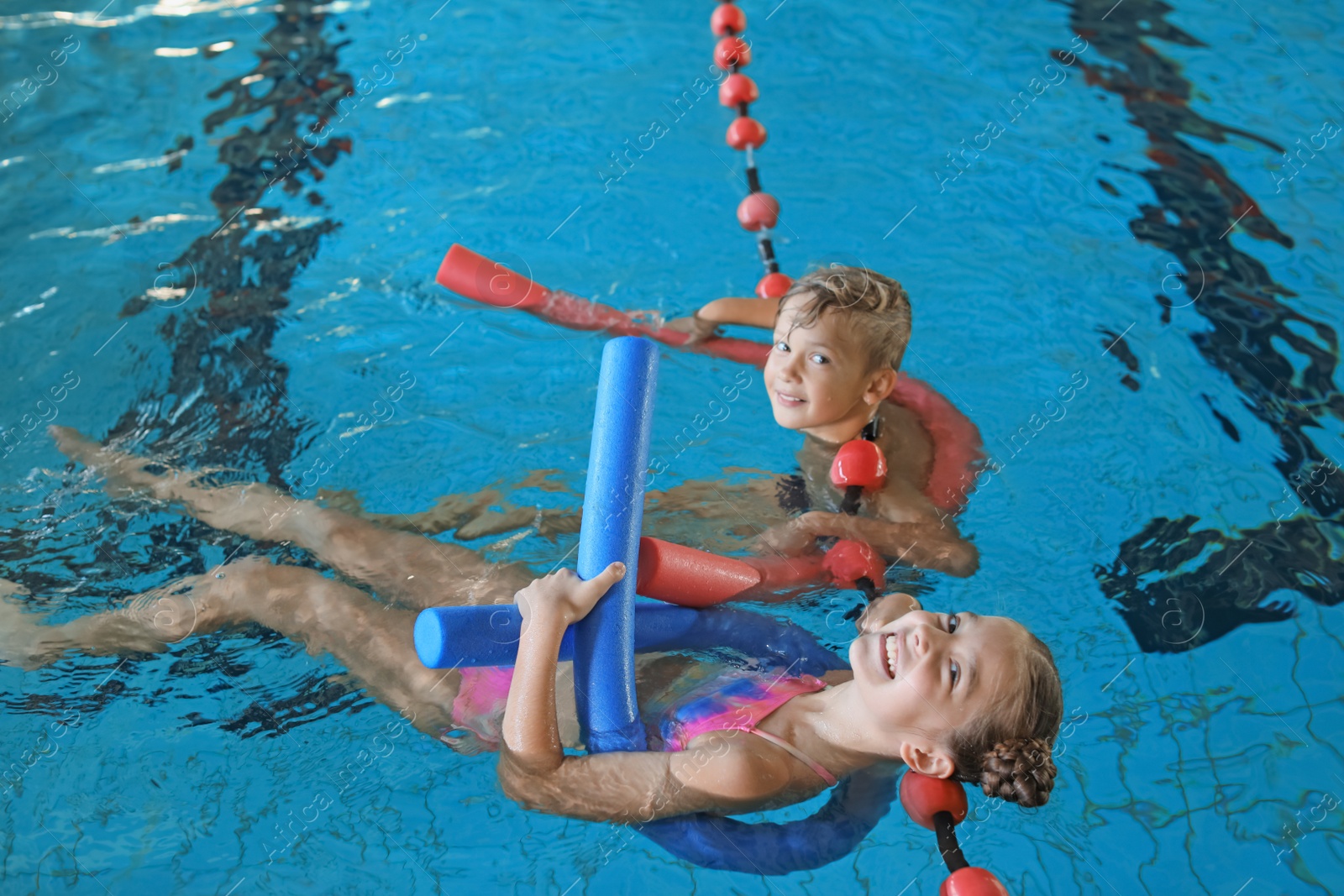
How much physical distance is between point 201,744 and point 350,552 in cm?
55

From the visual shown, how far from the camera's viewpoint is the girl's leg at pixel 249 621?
250cm

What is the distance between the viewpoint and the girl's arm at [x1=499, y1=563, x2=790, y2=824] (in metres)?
2.00

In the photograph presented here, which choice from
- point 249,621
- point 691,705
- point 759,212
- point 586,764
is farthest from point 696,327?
point 586,764

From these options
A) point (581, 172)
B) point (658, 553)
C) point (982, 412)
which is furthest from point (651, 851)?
point (581, 172)

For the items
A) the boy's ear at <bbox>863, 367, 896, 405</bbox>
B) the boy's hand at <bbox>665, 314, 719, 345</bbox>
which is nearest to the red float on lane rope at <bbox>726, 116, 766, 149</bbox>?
the boy's hand at <bbox>665, 314, 719, 345</bbox>

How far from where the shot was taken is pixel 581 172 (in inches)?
178

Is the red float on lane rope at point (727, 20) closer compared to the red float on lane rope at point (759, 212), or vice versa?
the red float on lane rope at point (759, 212)

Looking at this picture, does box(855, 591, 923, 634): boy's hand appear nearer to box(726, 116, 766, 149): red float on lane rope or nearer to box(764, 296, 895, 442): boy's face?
box(764, 296, 895, 442): boy's face

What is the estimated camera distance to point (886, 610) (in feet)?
7.69

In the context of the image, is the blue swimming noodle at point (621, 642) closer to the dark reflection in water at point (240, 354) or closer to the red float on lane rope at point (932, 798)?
the red float on lane rope at point (932, 798)

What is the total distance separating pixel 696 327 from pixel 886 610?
1.36m

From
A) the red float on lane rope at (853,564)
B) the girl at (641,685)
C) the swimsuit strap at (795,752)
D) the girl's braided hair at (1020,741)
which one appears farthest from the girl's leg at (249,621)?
the girl's braided hair at (1020,741)

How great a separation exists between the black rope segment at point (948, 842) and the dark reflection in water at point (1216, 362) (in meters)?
1.05

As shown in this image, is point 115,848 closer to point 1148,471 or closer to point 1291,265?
point 1148,471
